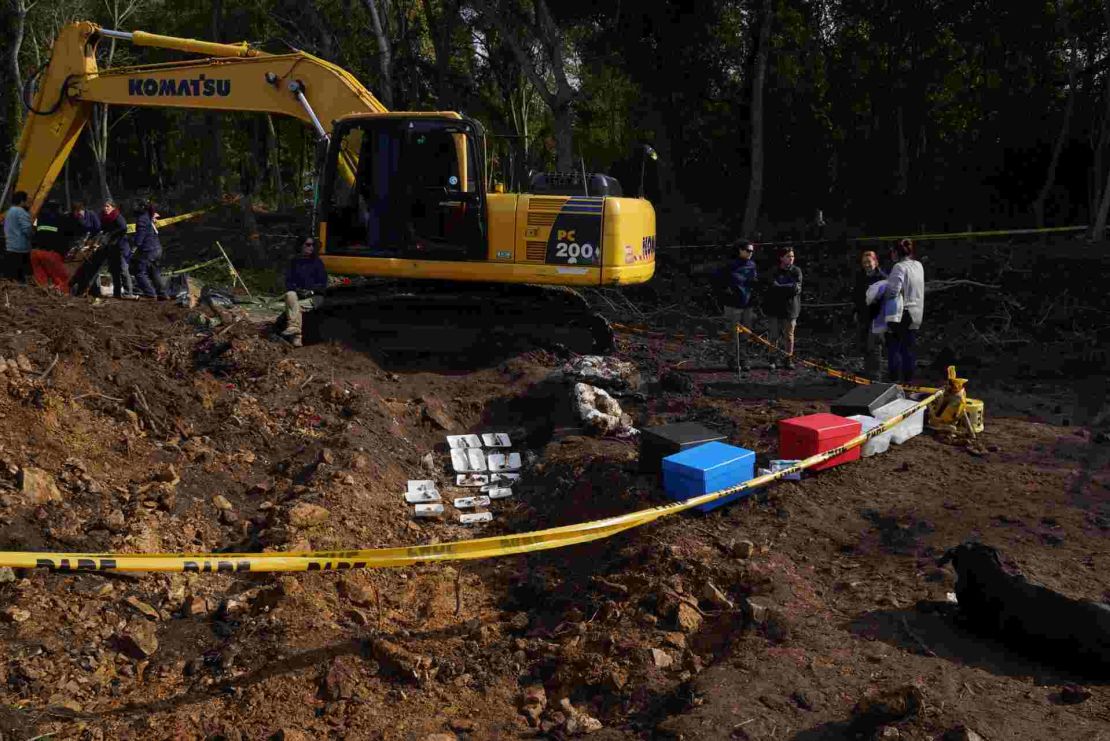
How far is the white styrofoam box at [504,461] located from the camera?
336 inches

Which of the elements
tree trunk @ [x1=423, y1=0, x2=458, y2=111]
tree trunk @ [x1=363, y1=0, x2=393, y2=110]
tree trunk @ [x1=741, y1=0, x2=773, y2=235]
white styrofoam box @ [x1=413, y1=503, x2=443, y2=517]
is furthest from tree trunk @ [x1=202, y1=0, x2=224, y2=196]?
white styrofoam box @ [x1=413, y1=503, x2=443, y2=517]

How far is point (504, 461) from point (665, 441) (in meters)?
2.01

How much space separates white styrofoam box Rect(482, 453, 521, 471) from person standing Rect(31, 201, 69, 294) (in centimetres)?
658

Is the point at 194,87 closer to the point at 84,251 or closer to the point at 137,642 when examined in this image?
the point at 84,251

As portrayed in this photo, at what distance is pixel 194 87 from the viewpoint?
11.5 m

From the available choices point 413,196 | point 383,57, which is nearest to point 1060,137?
point 383,57

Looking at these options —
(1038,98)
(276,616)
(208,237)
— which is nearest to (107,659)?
(276,616)

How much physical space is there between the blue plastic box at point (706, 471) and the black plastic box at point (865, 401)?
1771 millimetres

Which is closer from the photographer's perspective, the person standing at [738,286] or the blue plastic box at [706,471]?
the blue plastic box at [706,471]

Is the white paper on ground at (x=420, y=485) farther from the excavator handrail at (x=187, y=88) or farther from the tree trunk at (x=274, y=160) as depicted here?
the tree trunk at (x=274, y=160)

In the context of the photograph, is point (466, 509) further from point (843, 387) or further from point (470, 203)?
point (843, 387)

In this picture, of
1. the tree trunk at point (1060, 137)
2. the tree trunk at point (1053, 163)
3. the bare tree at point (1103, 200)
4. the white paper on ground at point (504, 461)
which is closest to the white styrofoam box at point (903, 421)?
the white paper on ground at point (504, 461)

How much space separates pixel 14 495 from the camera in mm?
6246

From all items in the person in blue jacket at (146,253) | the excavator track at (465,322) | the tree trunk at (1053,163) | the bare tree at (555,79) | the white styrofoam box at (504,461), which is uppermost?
the bare tree at (555,79)
